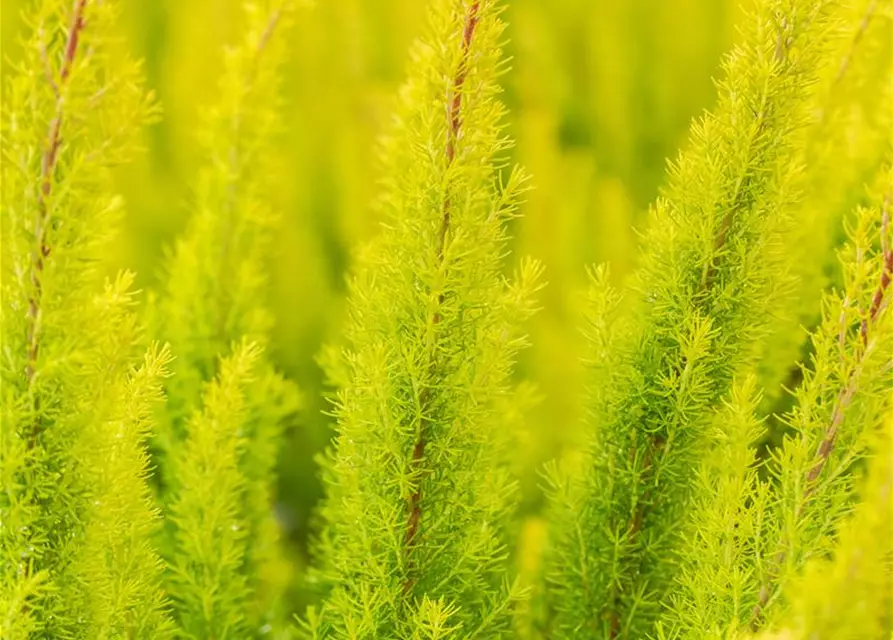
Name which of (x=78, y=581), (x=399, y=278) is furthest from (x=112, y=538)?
(x=399, y=278)

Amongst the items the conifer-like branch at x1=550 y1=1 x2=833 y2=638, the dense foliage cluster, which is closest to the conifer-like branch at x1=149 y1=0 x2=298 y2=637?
the dense foliage cluster

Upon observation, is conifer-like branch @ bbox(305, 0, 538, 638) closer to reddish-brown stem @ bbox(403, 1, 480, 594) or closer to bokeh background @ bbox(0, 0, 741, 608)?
reddish-brown stem @ bbox(403, 1, 480, 594)

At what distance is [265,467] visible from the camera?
408mm

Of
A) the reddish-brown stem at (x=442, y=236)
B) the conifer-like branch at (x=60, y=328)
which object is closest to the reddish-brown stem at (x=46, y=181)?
the conifer-like branch at (x=60, y=328)

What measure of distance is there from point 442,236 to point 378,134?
1.34ft

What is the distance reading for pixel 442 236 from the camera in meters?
0.29

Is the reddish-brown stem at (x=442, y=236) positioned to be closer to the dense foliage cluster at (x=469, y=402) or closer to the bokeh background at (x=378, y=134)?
the dense foliage cluster at (x=469, y=402)

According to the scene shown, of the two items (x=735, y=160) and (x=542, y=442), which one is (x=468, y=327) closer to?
(x=735, y=160)

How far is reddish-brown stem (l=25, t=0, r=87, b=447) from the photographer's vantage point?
256 mm

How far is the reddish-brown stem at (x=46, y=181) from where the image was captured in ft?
0.84

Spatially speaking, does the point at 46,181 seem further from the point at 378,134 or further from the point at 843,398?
the point at 378,134

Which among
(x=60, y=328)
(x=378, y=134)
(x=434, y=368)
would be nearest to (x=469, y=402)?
(x=434, y=368)

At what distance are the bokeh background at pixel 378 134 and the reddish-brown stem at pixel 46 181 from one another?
0.92 feet

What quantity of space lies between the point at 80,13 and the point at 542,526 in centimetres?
33
